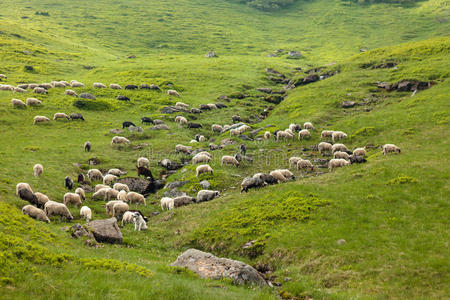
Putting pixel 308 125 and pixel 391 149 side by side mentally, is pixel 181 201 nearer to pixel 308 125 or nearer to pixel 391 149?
pixel 391 149

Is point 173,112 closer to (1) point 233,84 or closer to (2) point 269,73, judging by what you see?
(1) point 233,84

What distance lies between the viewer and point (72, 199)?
23.1 meters

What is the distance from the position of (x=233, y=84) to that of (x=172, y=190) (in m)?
47.0

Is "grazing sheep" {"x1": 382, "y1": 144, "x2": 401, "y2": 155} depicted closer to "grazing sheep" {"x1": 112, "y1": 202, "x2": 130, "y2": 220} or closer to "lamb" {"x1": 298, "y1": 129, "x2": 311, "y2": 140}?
"lamb" {"x1": 298, "y1": 129, "x2": 311, "y2": 140}

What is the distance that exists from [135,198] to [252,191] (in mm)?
9887

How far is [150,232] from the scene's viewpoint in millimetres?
20922

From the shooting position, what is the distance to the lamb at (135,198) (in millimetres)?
26234

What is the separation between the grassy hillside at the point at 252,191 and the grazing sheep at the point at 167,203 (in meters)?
1.00

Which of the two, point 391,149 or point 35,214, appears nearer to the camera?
point 35,214

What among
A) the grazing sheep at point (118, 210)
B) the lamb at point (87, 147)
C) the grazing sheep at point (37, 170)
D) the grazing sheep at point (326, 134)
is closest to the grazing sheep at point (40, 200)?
the grazing sheep at point (118, 210)

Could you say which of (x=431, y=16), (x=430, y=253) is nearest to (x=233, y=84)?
(x=430, y=253)

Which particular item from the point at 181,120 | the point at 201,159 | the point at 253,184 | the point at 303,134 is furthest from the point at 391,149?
the point at 181,120

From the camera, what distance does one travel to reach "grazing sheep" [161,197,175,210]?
2562cm

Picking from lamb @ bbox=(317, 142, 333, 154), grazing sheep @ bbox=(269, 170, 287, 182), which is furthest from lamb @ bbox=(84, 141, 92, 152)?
lamb @ bbox=(317, 142, 333, 154)
